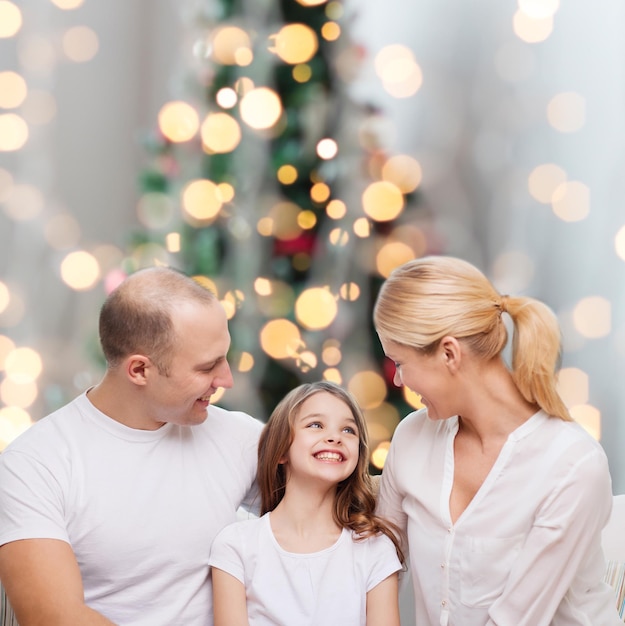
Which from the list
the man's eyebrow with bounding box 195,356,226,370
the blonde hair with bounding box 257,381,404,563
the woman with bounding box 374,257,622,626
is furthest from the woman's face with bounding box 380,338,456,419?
the man's eyebrow with bounding box 195,356,226,370

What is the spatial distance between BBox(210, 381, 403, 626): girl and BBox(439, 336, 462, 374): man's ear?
0.30 m

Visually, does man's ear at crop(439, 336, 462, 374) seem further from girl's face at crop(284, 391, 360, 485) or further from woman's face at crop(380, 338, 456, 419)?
girl's face at crop(284, 391, 360, 485)

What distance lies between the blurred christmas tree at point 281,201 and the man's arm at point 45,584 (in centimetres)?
135

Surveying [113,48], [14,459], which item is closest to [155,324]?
[14,459]

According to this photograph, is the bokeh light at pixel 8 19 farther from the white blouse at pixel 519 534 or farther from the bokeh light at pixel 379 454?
the white blouse at pixel 519 534

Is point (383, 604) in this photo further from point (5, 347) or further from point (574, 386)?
point (5, 347)

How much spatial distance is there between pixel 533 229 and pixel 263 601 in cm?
197

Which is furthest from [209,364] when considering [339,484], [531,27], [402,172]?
[531,27]

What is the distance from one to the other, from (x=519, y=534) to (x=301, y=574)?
44 centimetres

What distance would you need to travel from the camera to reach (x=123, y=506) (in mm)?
1702

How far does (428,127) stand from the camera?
3367 millimetres

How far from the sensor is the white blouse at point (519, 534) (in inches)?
62.6

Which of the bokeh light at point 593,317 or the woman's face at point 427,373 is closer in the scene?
the woman's face at point 427,373

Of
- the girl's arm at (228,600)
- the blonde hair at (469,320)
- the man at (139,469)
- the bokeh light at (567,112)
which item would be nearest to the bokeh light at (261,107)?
the bokeh light at (567,112)
